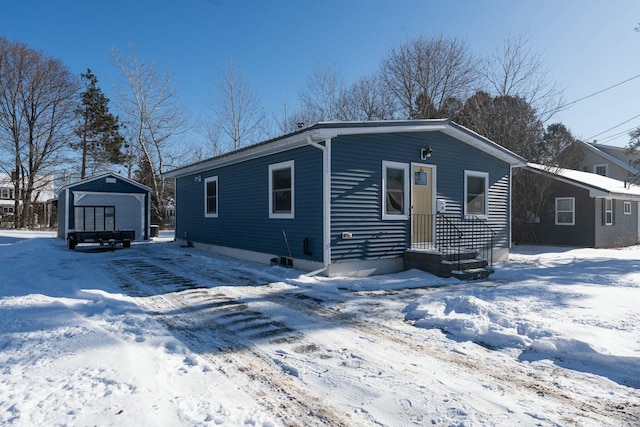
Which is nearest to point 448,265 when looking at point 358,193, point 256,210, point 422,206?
point 422,206

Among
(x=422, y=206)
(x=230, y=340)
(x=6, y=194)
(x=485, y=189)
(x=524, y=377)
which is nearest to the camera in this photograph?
(x=524, y=377)

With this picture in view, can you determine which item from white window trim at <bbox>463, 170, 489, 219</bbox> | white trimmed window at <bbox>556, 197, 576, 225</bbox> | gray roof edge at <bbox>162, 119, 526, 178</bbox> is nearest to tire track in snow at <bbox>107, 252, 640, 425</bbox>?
gray roof edge at <bbox>162, 119, 526, 178</bbox>

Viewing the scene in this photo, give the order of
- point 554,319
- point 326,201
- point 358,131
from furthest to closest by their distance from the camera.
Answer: point 358,131 < point 326,201 < point 554,319

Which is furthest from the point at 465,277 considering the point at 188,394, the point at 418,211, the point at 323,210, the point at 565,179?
the point at 565,179

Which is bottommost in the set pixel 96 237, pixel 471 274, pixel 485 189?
pixel 471 274

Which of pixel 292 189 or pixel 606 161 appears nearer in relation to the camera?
pixel 292 189

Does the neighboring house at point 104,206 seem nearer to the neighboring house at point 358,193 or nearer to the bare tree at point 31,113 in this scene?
the neighboring house at point 358,193

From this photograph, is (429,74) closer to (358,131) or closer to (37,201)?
(358,131)

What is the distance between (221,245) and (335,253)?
522 cm

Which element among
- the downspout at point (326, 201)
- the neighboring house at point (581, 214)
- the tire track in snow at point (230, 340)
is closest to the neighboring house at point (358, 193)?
the downspout at point (326, 201)

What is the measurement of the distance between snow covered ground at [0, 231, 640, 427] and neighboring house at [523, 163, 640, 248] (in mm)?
10546

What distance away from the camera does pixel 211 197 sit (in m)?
12.9

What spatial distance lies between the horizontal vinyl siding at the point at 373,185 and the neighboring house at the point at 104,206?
1258cm

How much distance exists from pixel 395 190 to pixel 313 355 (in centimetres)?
583
